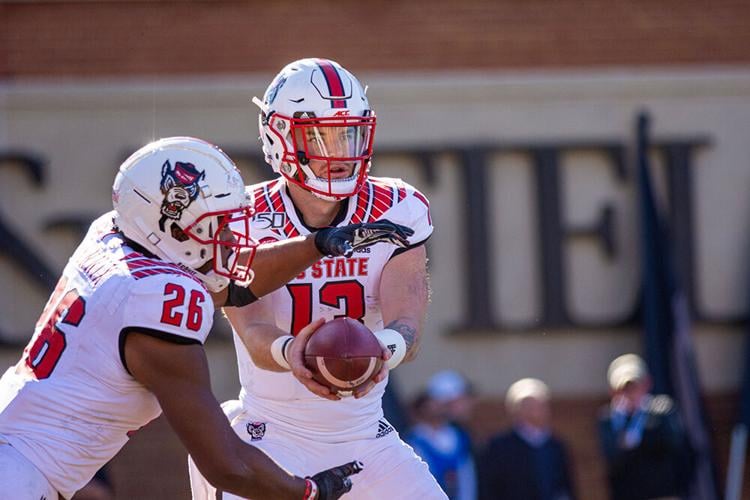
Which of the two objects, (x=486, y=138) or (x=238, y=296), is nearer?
(x=238, y=296)

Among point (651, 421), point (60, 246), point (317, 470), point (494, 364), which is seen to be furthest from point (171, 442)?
point (317, 470)

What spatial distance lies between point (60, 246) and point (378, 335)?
7.41 metres

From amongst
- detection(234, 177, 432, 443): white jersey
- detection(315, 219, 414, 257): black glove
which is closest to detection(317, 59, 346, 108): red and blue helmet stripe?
detection(234, 177, 432, 443): white jersey

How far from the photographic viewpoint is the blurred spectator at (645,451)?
966cm

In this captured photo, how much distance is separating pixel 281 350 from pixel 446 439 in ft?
16.6

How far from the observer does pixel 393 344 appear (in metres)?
5.04

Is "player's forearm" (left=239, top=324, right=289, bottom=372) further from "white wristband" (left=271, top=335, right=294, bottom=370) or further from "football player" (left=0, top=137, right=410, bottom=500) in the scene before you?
"football player" (left=0, top=137, right=410, bottom=500)

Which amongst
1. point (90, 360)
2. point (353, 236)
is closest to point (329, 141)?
point (353, 236)

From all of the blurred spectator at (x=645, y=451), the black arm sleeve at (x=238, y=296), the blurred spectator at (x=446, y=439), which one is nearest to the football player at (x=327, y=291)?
the black arm sleeve at (x=238, y=296)

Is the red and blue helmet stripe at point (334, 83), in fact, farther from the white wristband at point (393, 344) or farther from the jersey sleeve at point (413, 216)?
the white wristband at point (393, 344)

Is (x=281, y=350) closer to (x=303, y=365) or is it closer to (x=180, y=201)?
(x=303, y=365)

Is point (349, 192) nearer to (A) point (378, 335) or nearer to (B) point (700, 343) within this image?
(A) point (378, 335)

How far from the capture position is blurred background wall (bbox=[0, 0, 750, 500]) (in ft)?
39.1

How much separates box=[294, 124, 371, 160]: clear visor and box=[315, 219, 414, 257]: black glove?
0.40 metres
